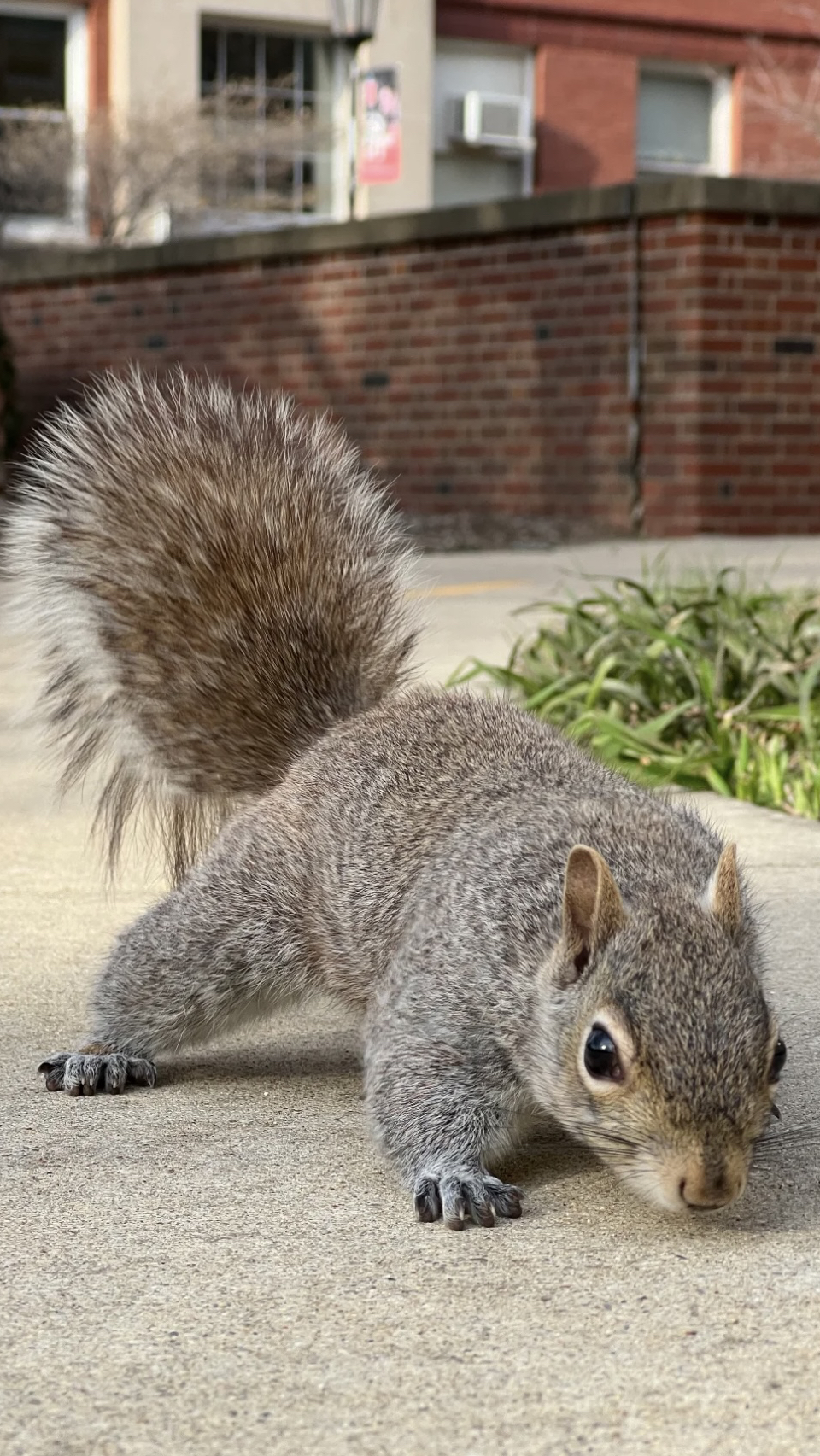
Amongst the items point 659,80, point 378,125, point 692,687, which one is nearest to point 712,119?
point 659,80

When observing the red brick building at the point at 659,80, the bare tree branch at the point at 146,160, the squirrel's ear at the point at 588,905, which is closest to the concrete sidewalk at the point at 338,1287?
the squirrel's ear at the point at 588,905

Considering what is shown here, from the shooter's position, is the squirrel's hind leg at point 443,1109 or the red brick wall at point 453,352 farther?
the red brick wall at point 453,352

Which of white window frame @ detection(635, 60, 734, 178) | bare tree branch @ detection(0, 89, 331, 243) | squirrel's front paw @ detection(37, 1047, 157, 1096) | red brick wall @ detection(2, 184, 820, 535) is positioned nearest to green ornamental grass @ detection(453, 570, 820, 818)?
squirrel's front paw @ detection(37, 1047, 157, 1096)

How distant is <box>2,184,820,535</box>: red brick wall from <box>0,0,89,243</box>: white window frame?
381 inches

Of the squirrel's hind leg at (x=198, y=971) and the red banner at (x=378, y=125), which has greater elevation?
the red banner at (x=378, y=125)

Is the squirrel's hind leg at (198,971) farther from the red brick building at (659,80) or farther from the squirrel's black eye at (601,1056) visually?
the red brick building at (659,80)

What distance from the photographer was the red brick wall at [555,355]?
12.1 meters

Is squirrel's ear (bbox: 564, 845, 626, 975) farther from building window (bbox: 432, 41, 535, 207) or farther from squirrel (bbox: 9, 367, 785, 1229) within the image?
building window (bbox: 432, 41, 535, 207)

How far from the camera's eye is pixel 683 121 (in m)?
29.7

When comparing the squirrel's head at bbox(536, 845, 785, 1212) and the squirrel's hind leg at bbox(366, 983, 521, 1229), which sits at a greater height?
the squirrel's head at bbox(536, 845, 785, 1212)

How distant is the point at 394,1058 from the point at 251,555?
49.5 inches

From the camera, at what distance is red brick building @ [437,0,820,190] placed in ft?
91.0

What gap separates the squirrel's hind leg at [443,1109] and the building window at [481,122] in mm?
25991

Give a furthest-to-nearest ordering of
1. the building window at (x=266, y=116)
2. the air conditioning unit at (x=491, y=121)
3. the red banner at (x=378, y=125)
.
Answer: the air conditioning unit at (x=491, y=121), the building window at (x=266, y=116), the red banner at (x=378, y=125)
